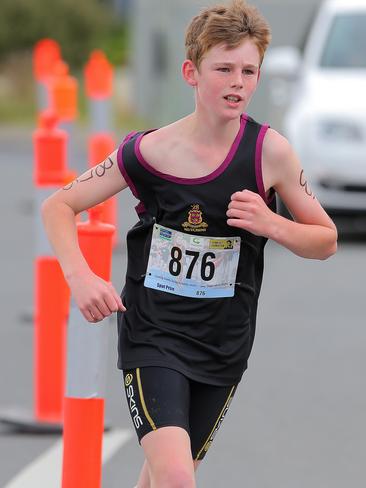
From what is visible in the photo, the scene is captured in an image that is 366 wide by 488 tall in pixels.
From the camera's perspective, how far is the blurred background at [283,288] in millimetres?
6891

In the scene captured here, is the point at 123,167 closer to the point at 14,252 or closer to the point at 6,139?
the point at 14,252

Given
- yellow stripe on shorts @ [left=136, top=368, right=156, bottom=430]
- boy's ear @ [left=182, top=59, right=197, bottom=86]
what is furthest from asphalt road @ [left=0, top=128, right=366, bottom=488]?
boy's ear @ [left=182, top=59, right=197, bottom=86]

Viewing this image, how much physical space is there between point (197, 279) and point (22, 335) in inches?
204

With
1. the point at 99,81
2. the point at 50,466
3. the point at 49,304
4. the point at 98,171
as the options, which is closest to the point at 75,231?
the point at 98,171

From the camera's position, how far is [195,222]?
15.2 feet

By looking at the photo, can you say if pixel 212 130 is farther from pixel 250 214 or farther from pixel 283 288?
pixel 283 288

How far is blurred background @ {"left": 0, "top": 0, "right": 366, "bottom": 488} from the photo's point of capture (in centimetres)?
689

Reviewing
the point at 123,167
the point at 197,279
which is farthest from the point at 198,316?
the point at 123,167

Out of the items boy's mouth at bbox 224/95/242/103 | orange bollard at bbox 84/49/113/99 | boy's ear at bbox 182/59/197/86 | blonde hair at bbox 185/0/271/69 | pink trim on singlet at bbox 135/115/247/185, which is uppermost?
blonde hair at bbox 185/0/271/69

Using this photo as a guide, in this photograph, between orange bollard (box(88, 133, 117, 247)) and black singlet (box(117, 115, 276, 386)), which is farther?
orange bollard (box(88, 133, 117, 247))

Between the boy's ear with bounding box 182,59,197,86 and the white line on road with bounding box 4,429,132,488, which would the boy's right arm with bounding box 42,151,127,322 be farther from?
the white line on road with bounding box 4,429,132,488

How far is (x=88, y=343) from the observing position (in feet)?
17.8

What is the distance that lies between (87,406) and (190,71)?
47.3 inches

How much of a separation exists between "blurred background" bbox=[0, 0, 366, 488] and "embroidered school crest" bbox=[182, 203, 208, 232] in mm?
2052
